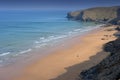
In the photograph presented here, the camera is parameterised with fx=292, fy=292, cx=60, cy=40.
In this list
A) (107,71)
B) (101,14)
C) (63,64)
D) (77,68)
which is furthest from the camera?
(101,14)

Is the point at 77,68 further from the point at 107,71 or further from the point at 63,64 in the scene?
the point at 107,71

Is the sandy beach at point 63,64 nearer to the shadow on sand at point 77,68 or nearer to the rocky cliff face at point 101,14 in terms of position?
the shadow on sand at point 77,68

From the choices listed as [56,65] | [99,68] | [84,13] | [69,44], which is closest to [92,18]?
[84,13]

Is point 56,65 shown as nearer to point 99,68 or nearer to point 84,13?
point 99,68

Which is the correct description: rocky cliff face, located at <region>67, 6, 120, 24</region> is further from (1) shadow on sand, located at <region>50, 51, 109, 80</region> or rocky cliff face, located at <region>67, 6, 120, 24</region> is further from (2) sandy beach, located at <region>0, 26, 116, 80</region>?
(1) shadow on sand, located at <region>50, 51, 109, 80</region>

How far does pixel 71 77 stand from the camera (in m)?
26.2

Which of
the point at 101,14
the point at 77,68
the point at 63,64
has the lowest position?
the point at 101,14

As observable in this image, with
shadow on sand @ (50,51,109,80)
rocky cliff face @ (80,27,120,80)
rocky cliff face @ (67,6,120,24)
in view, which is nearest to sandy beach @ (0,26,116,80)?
shadow on sand @ (50,51,109,80)

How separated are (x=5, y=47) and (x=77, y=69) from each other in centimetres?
1813

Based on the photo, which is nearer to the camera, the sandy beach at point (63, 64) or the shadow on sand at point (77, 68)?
the shadow on sand at point (77, 68)

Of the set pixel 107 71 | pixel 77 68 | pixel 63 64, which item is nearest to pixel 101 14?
pixel 63 64

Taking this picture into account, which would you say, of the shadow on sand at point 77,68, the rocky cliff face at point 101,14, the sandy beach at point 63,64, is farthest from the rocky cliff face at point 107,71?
the rocky cliff face at point 101,14

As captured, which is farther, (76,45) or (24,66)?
(76,45)

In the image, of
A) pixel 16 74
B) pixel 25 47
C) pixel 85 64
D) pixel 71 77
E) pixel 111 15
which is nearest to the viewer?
pixel 71 77
